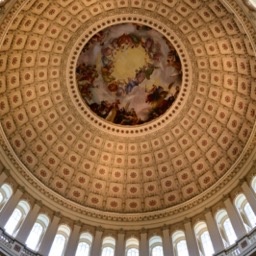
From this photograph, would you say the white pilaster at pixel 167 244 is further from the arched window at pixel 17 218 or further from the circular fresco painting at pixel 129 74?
the circular fresco painting at pixel 129 74

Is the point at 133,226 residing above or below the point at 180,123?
below

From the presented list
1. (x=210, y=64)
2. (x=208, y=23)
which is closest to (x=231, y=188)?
(x=210, y=64)

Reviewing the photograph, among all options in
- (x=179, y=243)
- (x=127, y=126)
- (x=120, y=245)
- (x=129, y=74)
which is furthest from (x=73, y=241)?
(x=129, y=74)

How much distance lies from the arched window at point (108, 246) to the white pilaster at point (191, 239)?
14.7 ft

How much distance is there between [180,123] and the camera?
1248 inches

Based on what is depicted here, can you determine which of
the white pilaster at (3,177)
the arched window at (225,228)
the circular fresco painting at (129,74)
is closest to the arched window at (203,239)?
the arched window at (225,228)

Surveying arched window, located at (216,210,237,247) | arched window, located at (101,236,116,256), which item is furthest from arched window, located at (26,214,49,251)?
arched window, located at (216,210,237,247)

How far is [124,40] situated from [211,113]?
7.99 m

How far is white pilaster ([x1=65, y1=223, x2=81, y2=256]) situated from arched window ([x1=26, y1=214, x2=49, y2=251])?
1.63 m

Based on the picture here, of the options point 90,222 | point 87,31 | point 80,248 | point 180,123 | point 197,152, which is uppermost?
point 87,31

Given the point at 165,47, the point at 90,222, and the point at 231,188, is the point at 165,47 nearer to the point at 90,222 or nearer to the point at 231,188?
the point at 231,188

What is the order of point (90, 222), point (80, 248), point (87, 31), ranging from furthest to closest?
1. point (87, 31)
2. point (90, 222)
3. point (80, 248)

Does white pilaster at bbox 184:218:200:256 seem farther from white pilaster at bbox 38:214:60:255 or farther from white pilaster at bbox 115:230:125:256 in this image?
white pilaster at bbox 38:214:60:255

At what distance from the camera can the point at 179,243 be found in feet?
86.0
